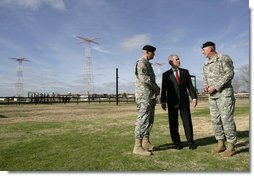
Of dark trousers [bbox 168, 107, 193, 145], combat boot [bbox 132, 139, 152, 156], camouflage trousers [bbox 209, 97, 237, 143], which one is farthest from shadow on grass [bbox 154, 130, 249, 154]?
combat boot [bbox 132, 139, 152, 156]

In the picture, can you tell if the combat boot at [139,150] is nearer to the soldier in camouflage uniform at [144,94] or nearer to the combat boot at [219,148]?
the soldier in camouflage uniform at [144,94]

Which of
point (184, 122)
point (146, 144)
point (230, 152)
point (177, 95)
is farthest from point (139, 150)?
point (230, 152)

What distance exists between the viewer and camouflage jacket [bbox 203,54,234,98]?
565 cm

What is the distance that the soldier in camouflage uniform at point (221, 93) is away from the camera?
5.65 metres

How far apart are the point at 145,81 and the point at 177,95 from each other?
3.01 feet

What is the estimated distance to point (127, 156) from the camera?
227 inches

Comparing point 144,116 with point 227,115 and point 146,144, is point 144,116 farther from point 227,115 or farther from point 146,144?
point 227,115

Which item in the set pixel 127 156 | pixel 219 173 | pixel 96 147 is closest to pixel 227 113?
pixel 219 173

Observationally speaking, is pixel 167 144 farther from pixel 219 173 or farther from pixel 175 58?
pixel 219 173

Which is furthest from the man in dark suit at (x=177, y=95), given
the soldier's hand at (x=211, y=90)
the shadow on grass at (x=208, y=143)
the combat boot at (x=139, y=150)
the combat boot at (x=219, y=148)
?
the combat boot at (x=139, y=150)

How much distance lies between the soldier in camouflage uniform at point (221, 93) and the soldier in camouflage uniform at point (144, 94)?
986 millimetres

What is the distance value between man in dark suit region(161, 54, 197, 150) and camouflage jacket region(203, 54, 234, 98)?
71 cm

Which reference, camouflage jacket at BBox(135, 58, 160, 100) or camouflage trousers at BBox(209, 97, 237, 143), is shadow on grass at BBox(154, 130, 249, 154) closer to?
camouflage trousers at BBox(209, 97, 237, 143)

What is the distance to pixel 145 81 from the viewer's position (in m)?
5.97
